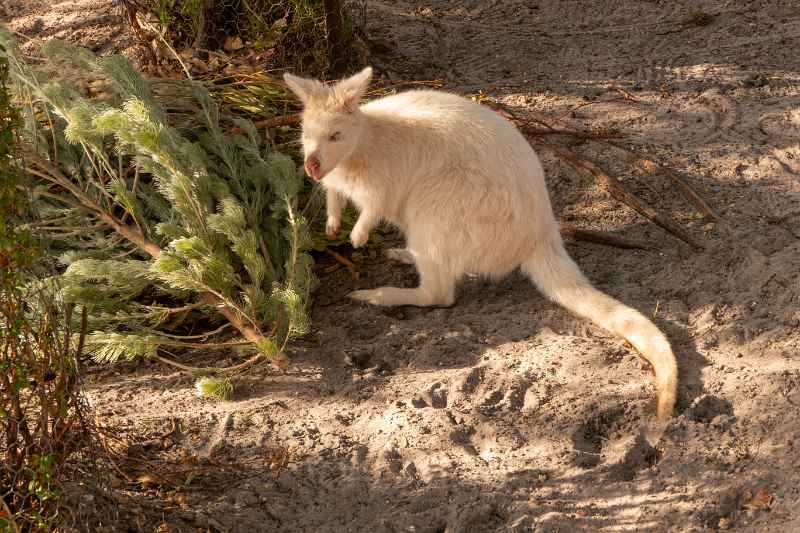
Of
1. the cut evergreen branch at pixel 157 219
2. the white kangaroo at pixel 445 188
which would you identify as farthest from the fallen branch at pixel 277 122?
the white kangaroo at pixel 445 188

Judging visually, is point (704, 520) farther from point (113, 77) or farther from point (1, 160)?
point (113, 77)

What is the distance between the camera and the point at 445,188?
4348mm

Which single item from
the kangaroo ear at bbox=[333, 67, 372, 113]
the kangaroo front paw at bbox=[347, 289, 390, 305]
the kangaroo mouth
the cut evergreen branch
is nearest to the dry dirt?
the kangaroo front paw at bbox=[347, 289, 390, 305]

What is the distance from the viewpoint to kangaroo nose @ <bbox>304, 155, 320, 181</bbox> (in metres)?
4.08

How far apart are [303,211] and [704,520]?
2.79 metres

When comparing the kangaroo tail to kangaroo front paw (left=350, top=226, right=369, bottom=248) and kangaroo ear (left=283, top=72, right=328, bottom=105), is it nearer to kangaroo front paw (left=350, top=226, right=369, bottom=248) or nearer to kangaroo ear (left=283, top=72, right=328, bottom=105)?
kangaroo front paw (left=350, top=226, right=369, bottom=248)

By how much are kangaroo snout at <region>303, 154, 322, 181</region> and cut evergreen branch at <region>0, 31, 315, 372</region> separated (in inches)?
9.6

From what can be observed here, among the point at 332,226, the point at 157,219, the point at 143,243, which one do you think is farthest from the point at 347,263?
the point at 143,243

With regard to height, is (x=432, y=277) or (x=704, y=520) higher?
(x=432, y=277)

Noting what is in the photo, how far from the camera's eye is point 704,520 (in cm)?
323

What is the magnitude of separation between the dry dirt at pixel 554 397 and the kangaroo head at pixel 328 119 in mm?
912

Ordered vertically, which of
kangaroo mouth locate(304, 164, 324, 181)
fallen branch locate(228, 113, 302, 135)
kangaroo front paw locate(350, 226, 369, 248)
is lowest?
kangaroo front paw locate(350, 226, 369, 248)

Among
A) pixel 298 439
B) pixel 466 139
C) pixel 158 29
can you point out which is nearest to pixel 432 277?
pixel 466 139

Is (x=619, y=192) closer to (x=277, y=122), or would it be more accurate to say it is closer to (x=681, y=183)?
(x=681, y=183)
